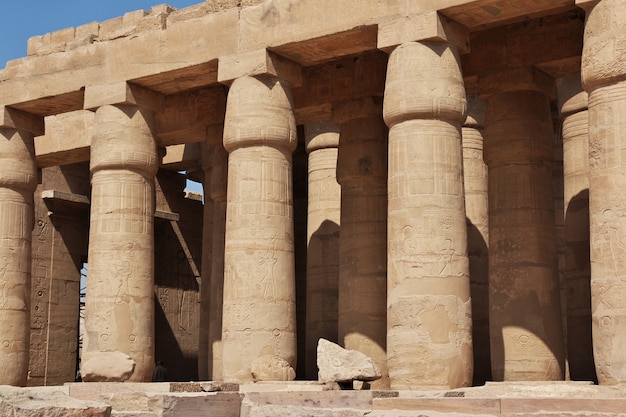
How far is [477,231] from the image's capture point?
19750 millimetres

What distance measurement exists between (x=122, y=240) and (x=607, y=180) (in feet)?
28.3

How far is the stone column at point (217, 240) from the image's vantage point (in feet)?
70.5

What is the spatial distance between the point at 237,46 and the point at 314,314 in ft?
23.2

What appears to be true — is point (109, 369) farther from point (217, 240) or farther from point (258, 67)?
point (217, 240)

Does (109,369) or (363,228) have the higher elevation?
(363,228)

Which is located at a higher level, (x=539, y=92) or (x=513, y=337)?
(x=539, y=92)

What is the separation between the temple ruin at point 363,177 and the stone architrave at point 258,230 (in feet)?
0.10

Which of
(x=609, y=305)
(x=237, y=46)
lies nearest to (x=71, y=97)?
(x=237, y=46)

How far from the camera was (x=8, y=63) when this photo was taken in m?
20.4

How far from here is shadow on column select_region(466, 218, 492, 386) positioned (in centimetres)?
1912

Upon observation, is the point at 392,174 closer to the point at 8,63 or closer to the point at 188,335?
the point at 8,63

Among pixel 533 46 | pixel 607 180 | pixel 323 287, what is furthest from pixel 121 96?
pixel 607 180

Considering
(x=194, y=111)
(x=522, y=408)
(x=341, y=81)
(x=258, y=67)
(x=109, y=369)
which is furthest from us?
(x=194, y=111)

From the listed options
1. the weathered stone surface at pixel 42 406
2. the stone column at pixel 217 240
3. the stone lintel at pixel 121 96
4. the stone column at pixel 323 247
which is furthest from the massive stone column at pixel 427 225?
the stone column at pixel 323 247
